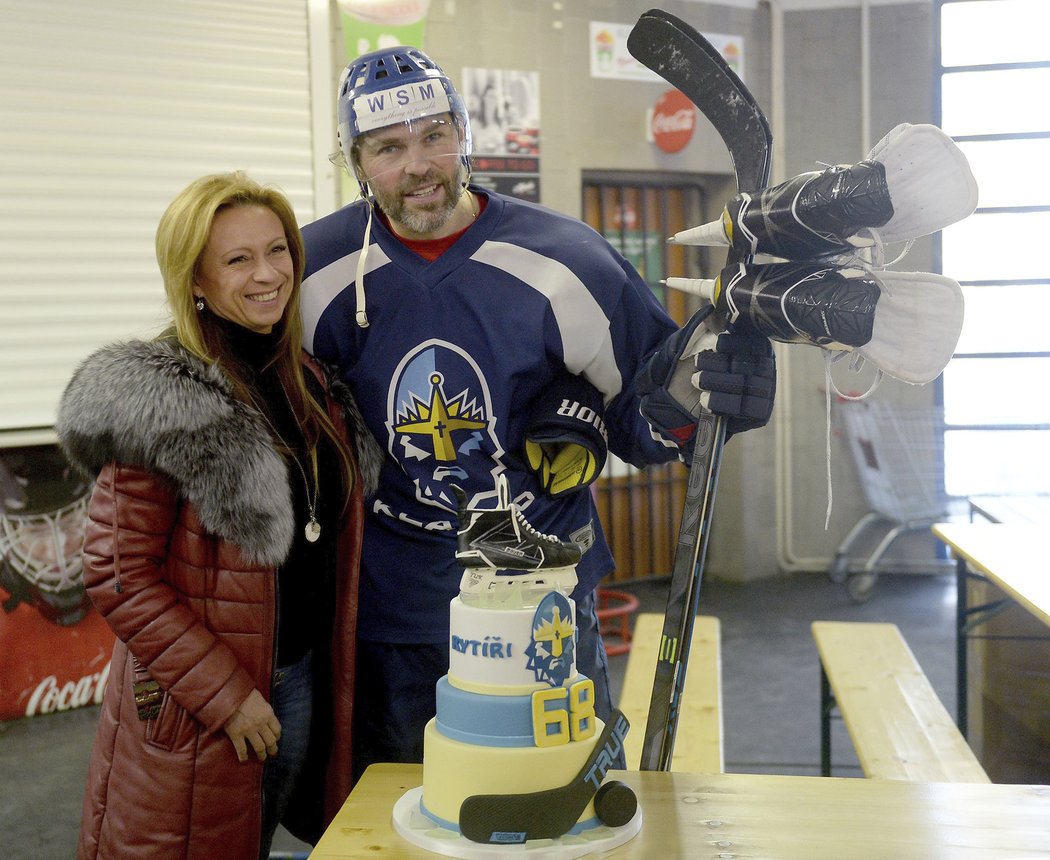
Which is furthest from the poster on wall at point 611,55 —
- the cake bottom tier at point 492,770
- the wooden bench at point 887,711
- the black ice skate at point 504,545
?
the cake bottom tier at point 492,770

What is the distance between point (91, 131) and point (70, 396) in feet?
9.60

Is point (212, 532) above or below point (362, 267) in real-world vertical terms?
below

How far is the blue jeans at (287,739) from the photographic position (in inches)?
68.9

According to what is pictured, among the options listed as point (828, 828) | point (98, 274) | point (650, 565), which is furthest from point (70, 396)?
point (650, 565)

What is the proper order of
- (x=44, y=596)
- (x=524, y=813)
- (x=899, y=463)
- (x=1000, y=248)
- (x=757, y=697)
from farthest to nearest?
1. (x=1000, y=248)
2. (x=899, y=463)
3. (x=757, y=697)
4. (x=44, y=596)
5. (x=524, y=813)

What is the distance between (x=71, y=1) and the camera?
13.3 feet

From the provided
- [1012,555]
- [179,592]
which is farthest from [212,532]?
[1012,555]

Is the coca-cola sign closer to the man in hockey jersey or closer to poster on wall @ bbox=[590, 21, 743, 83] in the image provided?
the man in hockey jersey

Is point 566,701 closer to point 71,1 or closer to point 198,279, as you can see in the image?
point 198,279

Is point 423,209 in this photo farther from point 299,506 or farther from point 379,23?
point 379,23

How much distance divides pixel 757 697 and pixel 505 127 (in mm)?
2868

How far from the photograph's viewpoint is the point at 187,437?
158 cm

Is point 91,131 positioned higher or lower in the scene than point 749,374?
higher

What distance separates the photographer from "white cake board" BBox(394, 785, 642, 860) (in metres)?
1.09
